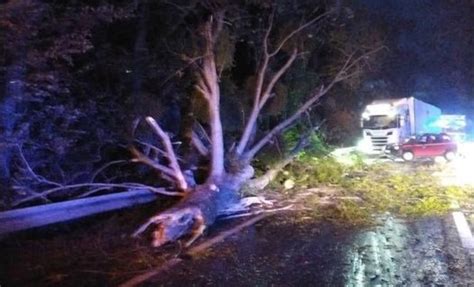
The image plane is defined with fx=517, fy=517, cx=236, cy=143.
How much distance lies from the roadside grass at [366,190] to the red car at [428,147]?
3.99 m

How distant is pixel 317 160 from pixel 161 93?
6358 mm

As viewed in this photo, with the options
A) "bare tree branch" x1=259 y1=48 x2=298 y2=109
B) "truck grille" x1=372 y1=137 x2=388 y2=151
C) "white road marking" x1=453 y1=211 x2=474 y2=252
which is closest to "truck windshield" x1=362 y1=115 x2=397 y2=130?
"truck grille" x1=372 y1=137 x2=388 y2=151

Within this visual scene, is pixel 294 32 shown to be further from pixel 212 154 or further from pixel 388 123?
pixel 388 123

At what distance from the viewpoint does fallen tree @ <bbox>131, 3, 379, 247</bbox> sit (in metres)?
8.27

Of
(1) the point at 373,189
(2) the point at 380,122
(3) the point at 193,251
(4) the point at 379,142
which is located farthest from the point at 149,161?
(2) the point at 380,122

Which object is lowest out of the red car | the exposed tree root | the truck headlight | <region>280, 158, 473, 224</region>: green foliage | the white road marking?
the truck headlight

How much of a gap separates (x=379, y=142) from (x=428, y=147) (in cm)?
344

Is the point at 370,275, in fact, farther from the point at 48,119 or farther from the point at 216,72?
the point at 216,72

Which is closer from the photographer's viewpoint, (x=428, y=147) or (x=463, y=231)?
(x=463, y=231)

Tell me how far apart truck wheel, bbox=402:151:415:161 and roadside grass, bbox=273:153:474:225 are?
13.0 ft

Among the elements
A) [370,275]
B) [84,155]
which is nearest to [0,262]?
[84,155]

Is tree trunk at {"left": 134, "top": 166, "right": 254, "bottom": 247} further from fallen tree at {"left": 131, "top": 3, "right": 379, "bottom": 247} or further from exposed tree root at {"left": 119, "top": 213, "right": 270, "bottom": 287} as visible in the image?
exposed tree root at {"left": 119, "top": 213, "right": 270, "bottom": 287}

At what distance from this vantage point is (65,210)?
28.5 feet

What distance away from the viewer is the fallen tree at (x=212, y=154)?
27.1 ft
